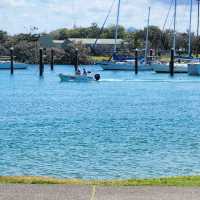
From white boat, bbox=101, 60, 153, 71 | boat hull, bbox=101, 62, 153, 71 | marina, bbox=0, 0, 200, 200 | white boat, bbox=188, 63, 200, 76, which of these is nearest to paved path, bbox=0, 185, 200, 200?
marina, bbox=0, 0, 200, 200

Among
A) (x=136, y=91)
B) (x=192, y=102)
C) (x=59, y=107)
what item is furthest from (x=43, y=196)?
(x=136, y=91)

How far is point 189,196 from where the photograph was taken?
1212 cm

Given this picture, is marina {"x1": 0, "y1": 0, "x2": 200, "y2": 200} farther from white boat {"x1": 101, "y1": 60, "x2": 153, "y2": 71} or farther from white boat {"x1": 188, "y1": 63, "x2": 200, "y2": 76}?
white boat {"x1": 101, "y1": 60, "x2": 153, "y2": 71}

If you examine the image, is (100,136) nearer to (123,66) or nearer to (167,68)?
(167,68)

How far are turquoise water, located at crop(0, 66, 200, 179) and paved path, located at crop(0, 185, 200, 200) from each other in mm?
9656

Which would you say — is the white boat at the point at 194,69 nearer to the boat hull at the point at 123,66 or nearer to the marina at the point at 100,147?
the boat hull at the point at 123,66

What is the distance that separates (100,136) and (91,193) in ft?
79.5

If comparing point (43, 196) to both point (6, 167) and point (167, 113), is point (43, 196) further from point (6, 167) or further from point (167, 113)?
point (167, 113)

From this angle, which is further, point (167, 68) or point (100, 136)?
point (167, 68)

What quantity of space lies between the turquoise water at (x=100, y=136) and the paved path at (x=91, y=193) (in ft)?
31.7

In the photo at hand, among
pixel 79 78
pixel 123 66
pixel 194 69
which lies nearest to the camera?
pixel 79 78

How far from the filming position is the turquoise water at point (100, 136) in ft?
80.7

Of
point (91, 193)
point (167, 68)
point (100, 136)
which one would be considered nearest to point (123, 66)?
point (167, 68)

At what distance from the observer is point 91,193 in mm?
12406
